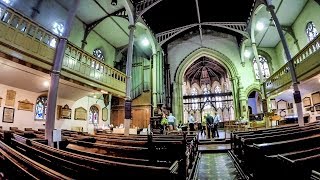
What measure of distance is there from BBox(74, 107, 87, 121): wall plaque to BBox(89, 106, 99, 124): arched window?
80 cm

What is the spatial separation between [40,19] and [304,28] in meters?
15.5

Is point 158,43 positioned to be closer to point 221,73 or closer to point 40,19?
point 40,19

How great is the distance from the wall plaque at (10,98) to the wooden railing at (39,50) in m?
2.95

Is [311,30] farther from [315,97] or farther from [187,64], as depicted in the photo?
[187,64]

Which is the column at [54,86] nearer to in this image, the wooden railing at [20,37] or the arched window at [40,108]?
the wooden railing at [20,37]

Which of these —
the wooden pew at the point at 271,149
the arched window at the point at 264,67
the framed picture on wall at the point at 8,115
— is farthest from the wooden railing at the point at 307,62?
the framed picture on wall at the point at 8,115

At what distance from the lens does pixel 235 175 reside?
→ 3566mm

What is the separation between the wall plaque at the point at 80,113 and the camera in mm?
11161

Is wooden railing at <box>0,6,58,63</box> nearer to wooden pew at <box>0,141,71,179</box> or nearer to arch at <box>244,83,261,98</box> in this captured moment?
wooden pew at <box>0,141,71,179</box>

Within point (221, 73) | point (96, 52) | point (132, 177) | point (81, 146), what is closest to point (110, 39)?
point (96, 52)

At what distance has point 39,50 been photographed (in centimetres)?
611

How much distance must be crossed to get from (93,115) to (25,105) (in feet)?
15.2

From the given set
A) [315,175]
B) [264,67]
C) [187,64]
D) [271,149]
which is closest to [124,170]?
[315,175]

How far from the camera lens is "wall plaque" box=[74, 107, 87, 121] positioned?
11.2m
